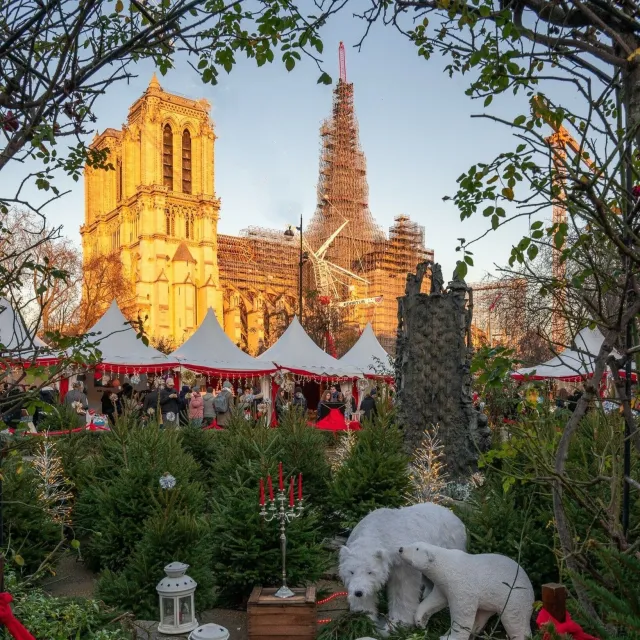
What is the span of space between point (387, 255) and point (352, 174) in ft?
44.7

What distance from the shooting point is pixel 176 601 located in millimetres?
5344

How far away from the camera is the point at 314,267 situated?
90.2 metres

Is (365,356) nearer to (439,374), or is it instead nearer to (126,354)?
(126,354)

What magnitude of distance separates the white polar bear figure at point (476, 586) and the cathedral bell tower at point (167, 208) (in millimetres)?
67212

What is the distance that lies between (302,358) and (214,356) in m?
2.91

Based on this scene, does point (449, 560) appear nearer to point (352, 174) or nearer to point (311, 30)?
point (311, 30)

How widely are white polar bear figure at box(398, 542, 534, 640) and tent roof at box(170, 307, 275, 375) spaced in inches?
658

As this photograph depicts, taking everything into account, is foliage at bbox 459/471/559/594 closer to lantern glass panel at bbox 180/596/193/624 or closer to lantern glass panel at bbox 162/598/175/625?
lantern glass panel at bbox 180/596/193/624

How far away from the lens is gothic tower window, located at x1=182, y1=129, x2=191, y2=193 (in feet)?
249

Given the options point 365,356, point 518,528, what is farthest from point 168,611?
point 365,356

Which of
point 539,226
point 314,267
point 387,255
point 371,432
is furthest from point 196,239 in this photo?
point 539,226

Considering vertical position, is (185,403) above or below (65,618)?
above

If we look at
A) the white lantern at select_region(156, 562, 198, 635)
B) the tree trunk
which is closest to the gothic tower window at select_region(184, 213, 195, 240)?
the tree trunk

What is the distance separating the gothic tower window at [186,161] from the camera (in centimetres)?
7594
